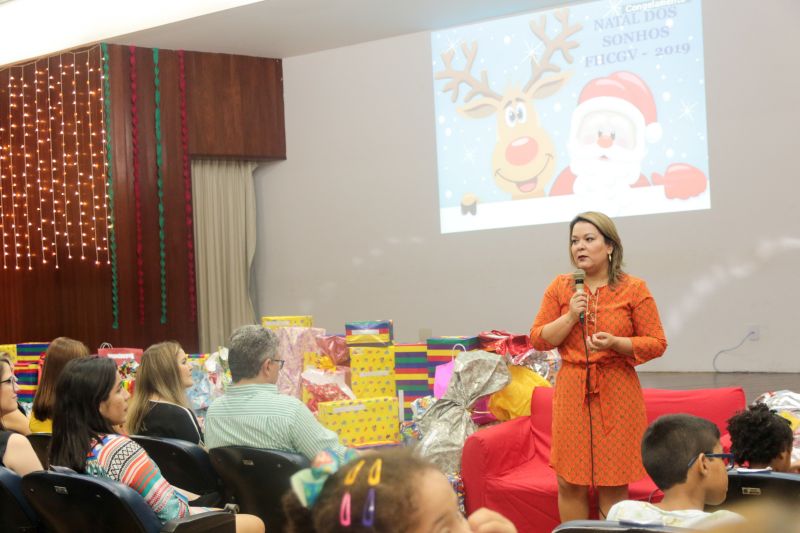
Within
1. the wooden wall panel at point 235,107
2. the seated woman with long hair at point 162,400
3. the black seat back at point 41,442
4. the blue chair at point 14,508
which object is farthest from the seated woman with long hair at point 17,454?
the wooden wall panel at point 235,107

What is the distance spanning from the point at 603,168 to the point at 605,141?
0.80 ft

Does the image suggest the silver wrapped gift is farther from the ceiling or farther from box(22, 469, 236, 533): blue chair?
the ceiling

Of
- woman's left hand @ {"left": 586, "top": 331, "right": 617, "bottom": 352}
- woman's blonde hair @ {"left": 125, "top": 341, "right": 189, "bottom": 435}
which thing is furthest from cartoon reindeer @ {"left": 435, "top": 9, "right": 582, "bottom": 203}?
woman's left hand @ {"left": 586, "top": 331, "right": 617, "bottom": 352}

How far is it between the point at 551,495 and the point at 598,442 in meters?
0.73

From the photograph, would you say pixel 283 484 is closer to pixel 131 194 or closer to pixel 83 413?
pixel 83 413

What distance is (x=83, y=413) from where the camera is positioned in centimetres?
238

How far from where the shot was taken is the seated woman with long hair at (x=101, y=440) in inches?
91.4

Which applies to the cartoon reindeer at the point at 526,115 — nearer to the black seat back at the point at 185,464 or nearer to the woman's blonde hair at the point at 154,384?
the woman's blonde hair at the point at 154,384

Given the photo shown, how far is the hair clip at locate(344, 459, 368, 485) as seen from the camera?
3.14 ft

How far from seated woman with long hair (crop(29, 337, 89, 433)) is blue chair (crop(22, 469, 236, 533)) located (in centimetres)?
169

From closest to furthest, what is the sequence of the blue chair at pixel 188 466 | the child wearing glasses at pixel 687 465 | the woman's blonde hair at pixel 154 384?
the child wearing glasses at pixel 687 465, the blue chair at pixel 188 466, the woman's blonde hair at pixel 154 384

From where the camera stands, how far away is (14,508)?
8.27 feet

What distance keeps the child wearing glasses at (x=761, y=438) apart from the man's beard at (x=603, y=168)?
4850 millimetres

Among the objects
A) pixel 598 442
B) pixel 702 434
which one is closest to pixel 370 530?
pixel 702 434
